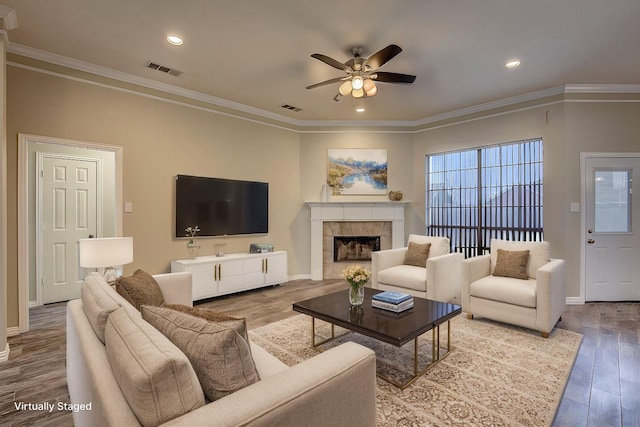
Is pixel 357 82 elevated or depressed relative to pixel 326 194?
elevated

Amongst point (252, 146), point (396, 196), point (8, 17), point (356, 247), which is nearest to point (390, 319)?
point (356, 247)

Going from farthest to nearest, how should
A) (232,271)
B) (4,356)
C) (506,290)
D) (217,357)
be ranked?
(232,271), (506,290), (4,356), (217,357)

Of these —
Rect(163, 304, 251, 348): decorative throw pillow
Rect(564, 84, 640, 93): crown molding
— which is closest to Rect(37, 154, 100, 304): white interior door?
Rect(163, 304, 251, 348): decorative throw pillow

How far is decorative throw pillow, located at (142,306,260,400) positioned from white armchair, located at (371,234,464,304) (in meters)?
3.07

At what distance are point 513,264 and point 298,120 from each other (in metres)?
4.09

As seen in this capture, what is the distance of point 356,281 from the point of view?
2.75 meters

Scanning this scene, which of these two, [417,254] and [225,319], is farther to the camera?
[417,254]

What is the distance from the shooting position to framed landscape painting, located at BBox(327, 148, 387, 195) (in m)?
5.94

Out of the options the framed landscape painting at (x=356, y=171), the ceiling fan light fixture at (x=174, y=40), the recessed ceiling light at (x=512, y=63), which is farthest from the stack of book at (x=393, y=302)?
the framed landscape painting at (x=356, y=171)

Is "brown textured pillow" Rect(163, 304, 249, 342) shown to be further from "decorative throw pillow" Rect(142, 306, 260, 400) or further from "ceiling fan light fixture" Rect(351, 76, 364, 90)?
"ceiling fan light fixture" Rect(351, 76, 364, 90)

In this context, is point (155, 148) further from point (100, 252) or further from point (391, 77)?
point (391, 77)

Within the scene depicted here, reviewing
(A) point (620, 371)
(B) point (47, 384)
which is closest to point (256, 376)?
(B) point (47, 384)

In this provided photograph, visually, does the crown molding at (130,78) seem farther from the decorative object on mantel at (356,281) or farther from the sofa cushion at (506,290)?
the sofa cushion at (506,290)

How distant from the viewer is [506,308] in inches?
132
